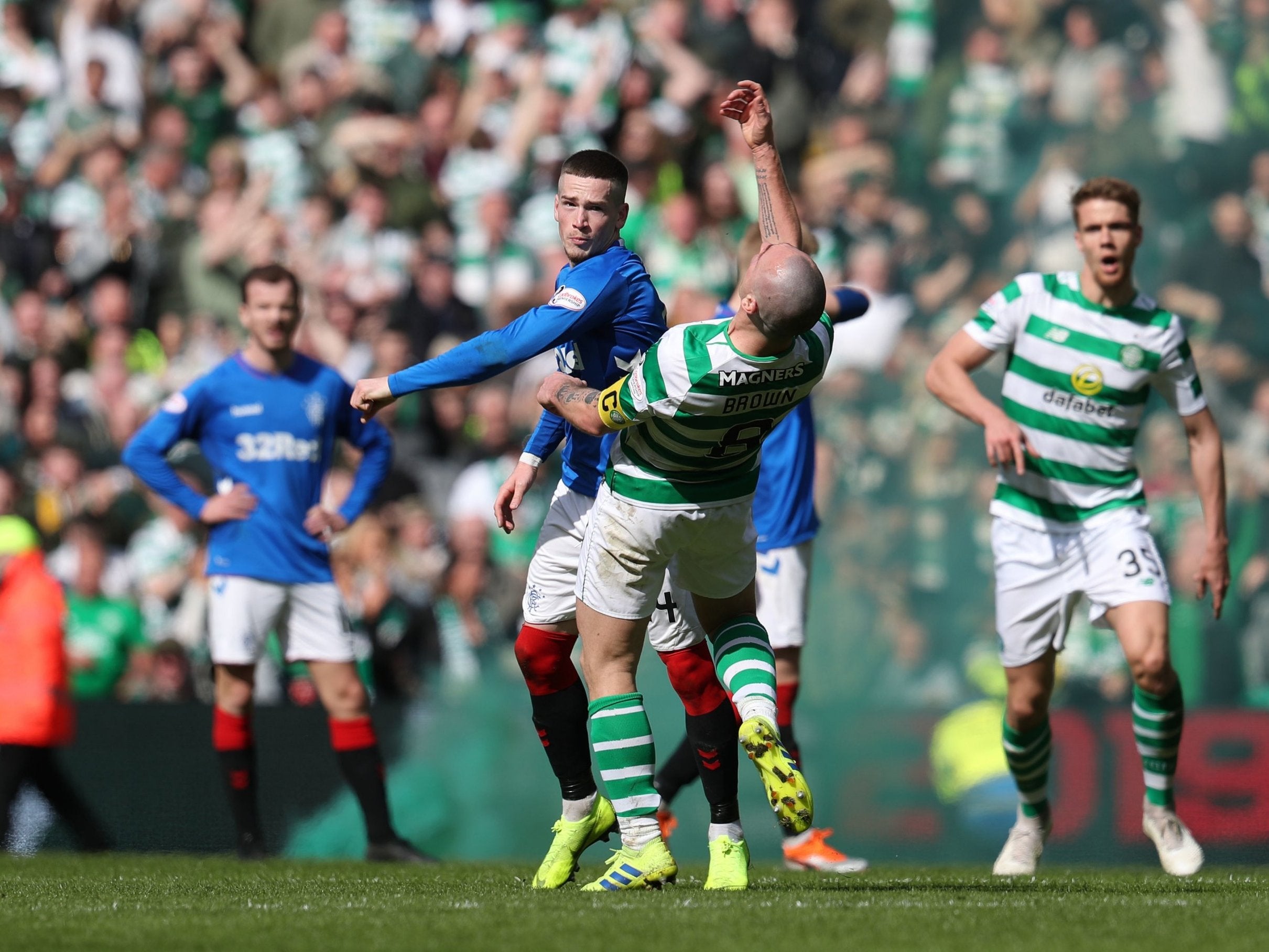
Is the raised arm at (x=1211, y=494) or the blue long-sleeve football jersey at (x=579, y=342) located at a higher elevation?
the blue long-sleeve football jersey at (x=579, y=342)

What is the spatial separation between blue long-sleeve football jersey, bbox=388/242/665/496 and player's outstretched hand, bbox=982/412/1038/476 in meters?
Result: 1.45

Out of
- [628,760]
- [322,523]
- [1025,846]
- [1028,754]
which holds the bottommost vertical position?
[1025,846]

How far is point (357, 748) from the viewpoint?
841 centimetres

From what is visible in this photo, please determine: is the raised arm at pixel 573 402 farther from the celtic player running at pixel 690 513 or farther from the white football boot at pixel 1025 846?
the white football boot at pixel 1025 846

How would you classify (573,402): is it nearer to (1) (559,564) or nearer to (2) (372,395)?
(2) (372,395)

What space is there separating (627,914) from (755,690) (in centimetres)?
94

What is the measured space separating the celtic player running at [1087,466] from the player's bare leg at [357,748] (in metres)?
3.02

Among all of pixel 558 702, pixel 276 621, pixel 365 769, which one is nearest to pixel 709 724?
pixel 558 702

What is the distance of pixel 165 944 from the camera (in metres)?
4.44

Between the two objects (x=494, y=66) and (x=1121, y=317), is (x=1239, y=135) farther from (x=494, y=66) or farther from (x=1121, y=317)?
(x=494, y=66)

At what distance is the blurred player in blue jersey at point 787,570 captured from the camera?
→ 7.87m

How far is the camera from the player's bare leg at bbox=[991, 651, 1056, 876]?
23.5ft

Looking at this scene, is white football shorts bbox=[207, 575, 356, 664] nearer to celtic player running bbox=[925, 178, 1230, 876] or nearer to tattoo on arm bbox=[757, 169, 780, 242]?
celtic player running bbox=[925, 178, 1230, 876]

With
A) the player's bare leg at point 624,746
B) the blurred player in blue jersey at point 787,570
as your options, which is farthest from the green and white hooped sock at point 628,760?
the blurred player in blue jersey at point 787,570
